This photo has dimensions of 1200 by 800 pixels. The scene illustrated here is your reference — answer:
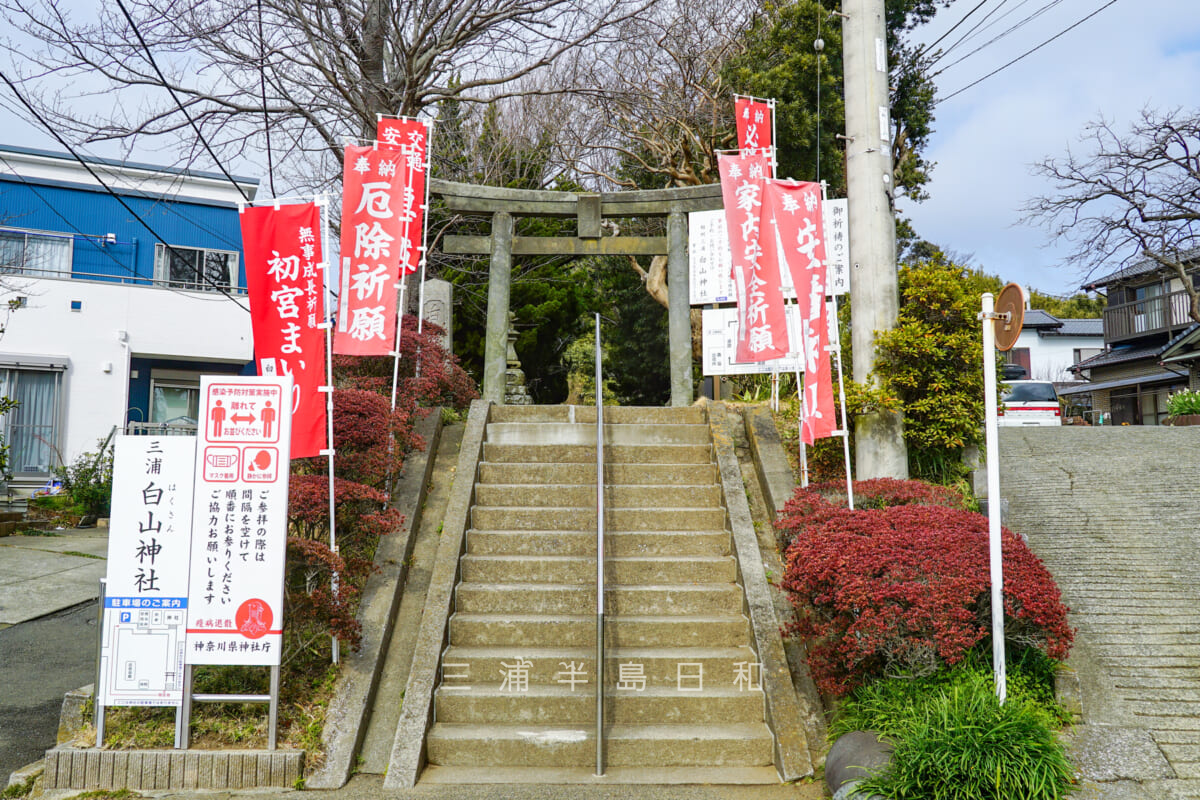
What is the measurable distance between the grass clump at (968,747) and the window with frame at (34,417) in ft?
54.6

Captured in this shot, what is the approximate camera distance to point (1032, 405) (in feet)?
61.2

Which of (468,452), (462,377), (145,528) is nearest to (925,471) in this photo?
(468,452)

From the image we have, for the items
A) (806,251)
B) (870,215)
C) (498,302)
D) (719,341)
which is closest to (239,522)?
(806,251)

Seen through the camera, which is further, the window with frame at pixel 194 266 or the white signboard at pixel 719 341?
the window with frame at pixel 194 266

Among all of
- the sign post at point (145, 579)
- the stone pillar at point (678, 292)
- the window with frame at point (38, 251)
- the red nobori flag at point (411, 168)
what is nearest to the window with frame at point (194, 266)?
the window with frame at point (38, 251)

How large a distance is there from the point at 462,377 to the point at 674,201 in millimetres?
3586

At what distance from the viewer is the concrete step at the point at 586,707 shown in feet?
17.0

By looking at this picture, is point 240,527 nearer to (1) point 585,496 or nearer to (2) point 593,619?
(2) point 593,619

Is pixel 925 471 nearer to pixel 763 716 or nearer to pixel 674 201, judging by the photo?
pixel 763 716

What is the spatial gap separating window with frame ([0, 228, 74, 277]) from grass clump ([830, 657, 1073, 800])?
729 inches

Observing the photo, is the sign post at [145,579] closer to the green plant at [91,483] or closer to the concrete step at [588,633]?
the concrete step at [588,633]

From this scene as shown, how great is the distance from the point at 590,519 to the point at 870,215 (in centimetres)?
360

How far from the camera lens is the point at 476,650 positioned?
18.6 ft

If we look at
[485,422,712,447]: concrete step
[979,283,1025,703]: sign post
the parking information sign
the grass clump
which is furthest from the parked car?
the parking information sign
